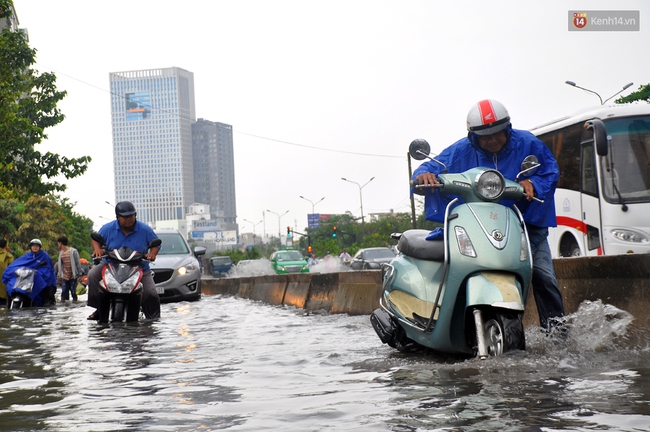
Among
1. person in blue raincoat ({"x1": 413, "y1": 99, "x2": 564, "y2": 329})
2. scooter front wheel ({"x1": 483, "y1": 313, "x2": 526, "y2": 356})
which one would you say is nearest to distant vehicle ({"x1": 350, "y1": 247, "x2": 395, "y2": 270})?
person in blue raincoat ({"x1": 413, "y1": 99, "x2": 564, "y2": 329})

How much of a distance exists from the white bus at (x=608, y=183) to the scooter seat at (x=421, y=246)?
884cm

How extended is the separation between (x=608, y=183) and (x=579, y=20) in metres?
11.0

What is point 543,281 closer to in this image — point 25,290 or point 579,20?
point 25,290

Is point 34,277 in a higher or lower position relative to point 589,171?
lower

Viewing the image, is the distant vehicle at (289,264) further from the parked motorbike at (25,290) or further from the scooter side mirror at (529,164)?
the scooter side mirror at (529,164)

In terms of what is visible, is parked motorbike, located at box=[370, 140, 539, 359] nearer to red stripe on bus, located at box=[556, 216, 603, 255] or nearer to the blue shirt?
the blue shirt

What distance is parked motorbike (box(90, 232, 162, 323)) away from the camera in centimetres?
1028

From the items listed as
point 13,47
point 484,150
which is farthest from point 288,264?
point 484,150

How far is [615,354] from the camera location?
18.0ft

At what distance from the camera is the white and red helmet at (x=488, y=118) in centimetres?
563

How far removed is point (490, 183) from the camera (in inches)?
211

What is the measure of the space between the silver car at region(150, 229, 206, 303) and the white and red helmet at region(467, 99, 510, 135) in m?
11.5

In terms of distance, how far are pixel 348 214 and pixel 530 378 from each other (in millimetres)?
140154

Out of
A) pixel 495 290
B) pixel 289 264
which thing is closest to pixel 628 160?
pixel 495 290
